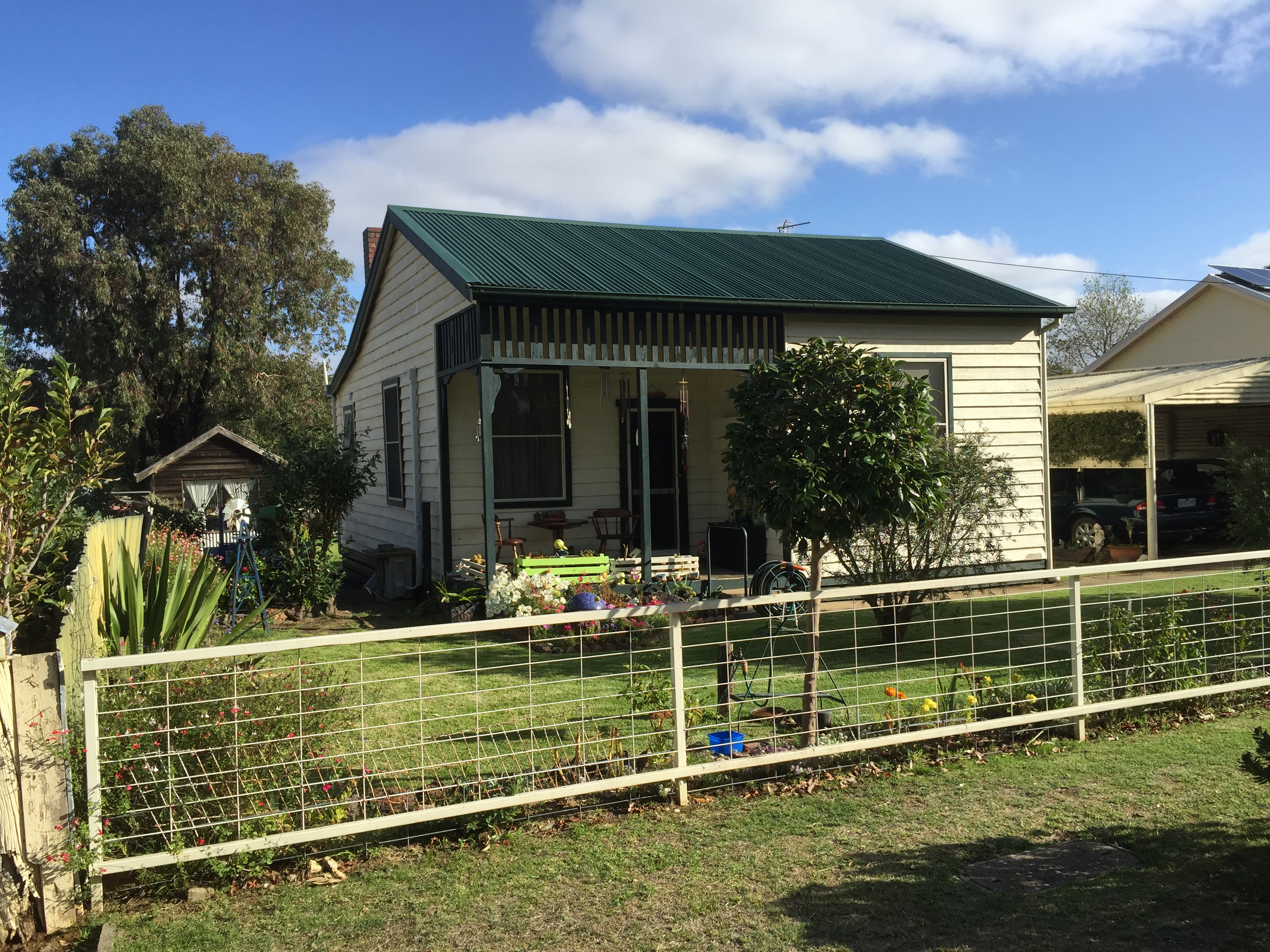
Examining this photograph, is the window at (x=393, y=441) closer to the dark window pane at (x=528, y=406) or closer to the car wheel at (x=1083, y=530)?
the dark window pane at (x=528, y=406)

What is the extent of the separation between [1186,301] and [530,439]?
72.5 feet

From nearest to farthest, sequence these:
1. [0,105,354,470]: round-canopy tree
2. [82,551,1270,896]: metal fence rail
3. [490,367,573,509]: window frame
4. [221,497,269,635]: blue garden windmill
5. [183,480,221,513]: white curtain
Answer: [82,551,1270,896]: metal fence rail, [221,497,269,635]: blue garden windmill, [490,367,573,509]: window frame, [183,480,221,513]: white curtain, [0,105,354,470]: round-canopy tree

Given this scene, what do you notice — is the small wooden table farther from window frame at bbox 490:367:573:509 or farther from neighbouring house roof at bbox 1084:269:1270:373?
neighbouring house roof at bbox 1084:269:1270:373

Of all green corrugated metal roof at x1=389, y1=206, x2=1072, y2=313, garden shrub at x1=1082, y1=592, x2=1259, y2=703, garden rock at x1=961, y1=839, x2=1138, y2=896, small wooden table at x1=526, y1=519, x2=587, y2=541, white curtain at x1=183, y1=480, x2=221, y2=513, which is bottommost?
garden rock at x1=961, y1=839, x2=1138, y2=896

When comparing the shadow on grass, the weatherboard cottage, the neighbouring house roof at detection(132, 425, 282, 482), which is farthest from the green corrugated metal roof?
the neighbouring house roof at detection(132, 425, 282, 482)

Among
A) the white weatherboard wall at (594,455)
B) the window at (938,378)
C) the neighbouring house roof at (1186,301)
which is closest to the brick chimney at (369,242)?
the white weatherboard wall at (594,455)

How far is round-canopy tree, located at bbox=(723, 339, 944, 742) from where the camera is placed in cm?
564

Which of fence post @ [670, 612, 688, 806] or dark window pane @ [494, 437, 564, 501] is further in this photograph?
dark window pane @ [494, 437, 564, 501]

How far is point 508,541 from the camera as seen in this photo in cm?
1213

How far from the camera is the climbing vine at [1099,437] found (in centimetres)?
1634

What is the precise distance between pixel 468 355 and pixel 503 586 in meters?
2.73

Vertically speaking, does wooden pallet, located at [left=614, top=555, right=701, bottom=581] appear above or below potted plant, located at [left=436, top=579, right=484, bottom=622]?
above

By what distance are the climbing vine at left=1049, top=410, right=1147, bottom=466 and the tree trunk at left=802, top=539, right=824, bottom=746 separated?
38.0 feet

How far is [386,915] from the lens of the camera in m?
4.15
